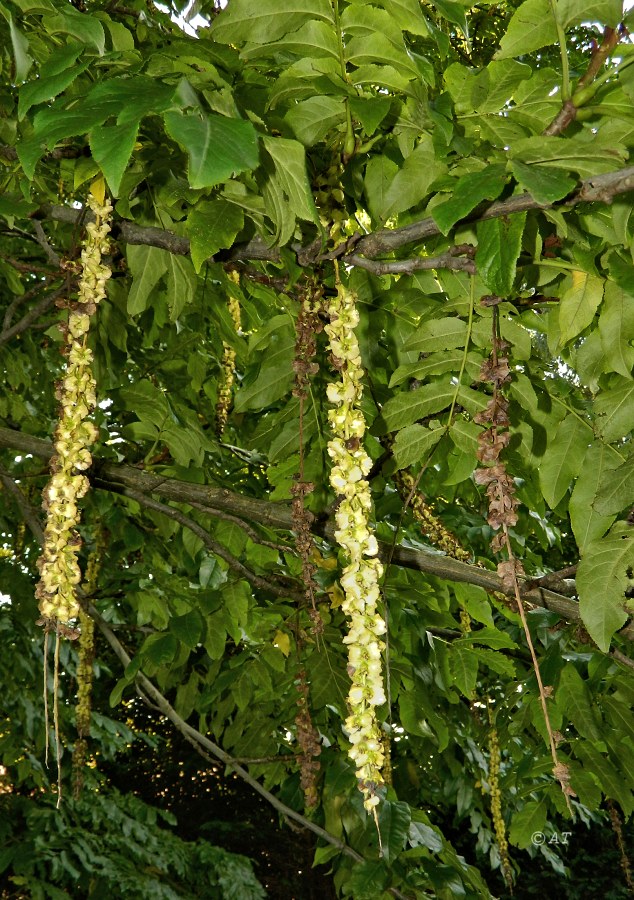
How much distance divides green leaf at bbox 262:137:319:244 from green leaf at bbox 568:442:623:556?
2.74 ft

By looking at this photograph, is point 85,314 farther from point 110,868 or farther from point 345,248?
point 110,868

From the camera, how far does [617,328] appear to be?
1460mm

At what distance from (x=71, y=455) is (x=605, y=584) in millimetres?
1030

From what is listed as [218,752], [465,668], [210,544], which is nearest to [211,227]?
[210,544]

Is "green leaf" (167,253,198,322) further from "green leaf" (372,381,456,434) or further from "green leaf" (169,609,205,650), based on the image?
"green leaf" (169,609,205,650)

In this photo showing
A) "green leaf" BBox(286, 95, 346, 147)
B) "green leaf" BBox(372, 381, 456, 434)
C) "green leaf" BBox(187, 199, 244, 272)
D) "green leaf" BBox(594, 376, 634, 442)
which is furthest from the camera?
"green leaf" BBox(372, 381, 456, 434)

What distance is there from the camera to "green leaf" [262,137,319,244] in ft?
3.60

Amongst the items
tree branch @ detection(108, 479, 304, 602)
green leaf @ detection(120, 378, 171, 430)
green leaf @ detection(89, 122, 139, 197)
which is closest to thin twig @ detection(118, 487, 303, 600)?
tree branch @ detection(108, 479, 304, 602)

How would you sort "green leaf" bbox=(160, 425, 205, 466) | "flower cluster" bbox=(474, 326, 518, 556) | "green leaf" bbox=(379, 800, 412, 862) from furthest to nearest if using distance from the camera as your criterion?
"green leaf" bbox=(160, 425, 205, 466) → "green leaf" bbox=(379, 800, 412, 862) → "flower cluster" bbox=(474, 326, 518, 556)

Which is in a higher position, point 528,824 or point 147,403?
point 147,403

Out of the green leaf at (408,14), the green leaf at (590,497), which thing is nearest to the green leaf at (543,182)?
the green leaf at (408,14)

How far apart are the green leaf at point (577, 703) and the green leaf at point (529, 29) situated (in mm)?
1628

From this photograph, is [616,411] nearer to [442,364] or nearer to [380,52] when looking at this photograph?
[442,364]

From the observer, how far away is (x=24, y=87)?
1.01m
